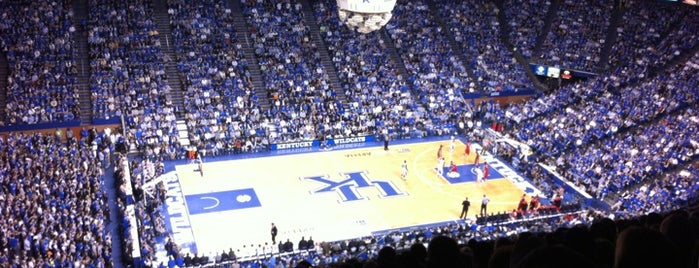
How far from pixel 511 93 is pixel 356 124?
1204cm

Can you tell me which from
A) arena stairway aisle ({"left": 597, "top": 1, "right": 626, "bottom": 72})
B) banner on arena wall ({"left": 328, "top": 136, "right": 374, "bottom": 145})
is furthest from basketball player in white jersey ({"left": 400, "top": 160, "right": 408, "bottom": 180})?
arena stairway aisle ({"left": 597, "top": 1, "right": 626, "bottom": 72})

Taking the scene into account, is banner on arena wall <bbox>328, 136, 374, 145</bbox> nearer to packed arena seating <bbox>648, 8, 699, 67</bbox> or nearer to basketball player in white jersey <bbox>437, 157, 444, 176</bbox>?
basketball player in white jersey <bbox>437, 157, 444, 176</bbox>

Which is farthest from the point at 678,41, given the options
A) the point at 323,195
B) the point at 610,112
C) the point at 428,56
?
the point at 323,195

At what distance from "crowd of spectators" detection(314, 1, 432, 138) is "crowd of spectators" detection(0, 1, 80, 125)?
16.0m

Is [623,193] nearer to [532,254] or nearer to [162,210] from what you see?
[162,210]

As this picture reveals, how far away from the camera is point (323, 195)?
33125 millimetres

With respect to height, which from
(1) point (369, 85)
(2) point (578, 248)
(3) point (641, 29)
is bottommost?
(2) point (578, 248)

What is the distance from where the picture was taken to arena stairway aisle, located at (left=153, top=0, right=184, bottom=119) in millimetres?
40375

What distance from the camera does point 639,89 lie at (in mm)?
41219

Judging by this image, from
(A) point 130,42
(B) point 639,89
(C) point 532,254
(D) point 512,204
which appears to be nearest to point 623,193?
(D) point 512,204

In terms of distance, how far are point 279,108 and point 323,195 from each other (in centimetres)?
974

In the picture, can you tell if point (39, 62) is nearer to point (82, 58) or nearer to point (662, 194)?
point (82, 58)

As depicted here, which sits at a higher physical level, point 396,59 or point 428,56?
point 396,59

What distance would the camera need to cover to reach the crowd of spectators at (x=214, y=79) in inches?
1528
